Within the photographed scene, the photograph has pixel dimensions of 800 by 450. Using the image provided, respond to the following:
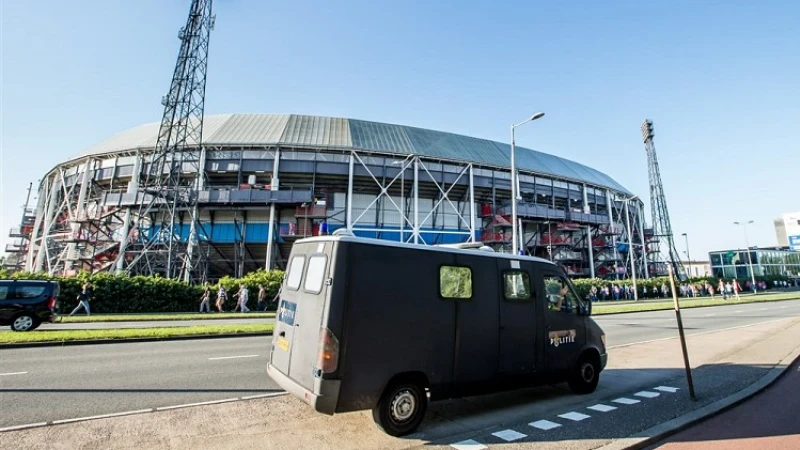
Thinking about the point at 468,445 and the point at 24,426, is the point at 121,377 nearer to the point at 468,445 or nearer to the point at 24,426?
the point at 24,426

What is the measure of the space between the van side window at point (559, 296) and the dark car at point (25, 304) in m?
17.1

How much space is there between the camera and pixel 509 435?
4.36 meters

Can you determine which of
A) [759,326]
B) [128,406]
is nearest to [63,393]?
[128,406]

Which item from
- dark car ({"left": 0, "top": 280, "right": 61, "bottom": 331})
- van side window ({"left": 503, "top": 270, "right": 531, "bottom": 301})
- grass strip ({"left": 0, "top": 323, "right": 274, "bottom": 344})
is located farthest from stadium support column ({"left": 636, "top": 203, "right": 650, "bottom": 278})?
dark car ({"left": 0, "top": 280, "right": 61, "bottom": 331})

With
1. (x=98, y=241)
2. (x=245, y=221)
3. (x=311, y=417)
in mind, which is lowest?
(x=311, y=417)

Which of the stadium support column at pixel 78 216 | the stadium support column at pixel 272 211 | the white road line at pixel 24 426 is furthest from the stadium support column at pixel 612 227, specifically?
the stadium support column at pixel 78 216

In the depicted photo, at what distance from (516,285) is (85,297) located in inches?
868

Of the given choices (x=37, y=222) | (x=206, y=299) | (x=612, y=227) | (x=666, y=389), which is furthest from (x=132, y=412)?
(x=612, y=227)

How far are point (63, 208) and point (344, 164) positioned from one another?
32521 millimetres

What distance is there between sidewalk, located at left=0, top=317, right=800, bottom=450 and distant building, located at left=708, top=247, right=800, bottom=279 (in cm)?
9040

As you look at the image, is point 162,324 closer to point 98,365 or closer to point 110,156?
point 98,365

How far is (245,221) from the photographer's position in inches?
1459

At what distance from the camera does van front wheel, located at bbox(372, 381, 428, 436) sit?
4297 mm

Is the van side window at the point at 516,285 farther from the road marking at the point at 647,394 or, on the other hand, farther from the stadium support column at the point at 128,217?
the stadium support column at the point at 128,217
